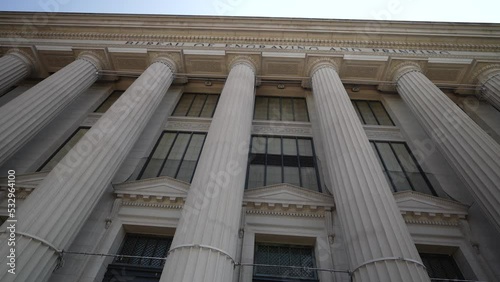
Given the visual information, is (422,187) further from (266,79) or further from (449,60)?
(266,79)

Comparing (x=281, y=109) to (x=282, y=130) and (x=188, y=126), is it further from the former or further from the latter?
(x=188, y=126)

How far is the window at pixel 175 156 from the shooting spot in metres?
11.1

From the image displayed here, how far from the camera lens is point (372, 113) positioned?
1490 centimetres

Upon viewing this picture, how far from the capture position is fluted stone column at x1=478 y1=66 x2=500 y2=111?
1188 cm

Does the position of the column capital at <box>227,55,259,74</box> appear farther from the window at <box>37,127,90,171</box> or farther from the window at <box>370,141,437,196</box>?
the window at <box>37,127,90,171</box>

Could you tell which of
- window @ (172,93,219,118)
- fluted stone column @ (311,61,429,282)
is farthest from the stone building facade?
window @ (172,93,219,118)

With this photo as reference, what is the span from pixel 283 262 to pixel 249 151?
502 centimetres

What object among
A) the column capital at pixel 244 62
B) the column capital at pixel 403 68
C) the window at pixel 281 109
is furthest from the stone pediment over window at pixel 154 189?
the column capital at pixel 403 68

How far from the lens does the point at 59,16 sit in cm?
1562

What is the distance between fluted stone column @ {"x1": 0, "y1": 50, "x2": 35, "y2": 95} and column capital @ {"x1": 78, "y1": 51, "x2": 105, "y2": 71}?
9.11 ft

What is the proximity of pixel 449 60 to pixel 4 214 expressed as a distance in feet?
64.1

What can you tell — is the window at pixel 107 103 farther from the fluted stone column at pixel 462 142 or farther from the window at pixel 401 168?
the fluted stone column at pixel 462 142

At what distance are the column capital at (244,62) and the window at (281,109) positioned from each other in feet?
6.79

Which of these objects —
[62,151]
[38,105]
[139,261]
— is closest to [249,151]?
[139,261]
